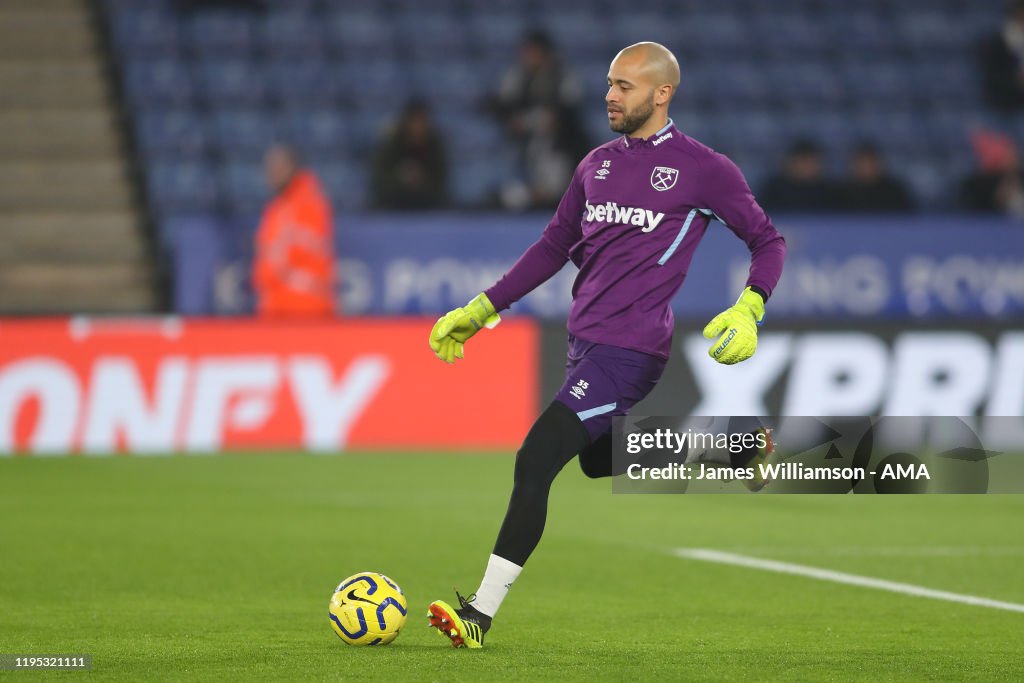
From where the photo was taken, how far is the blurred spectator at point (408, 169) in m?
16.8

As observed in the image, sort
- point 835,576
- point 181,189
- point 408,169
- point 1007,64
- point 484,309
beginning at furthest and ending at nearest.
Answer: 1. point 1007,64
2. point 181,189
3. point 408,169
4. point 835,576
5. point 484,309

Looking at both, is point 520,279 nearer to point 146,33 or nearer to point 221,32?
point 146,33

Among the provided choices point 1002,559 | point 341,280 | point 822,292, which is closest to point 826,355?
point 822,292

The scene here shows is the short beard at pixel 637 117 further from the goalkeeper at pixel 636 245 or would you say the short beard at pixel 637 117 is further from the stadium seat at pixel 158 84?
the stadium seat at pixel 158 84

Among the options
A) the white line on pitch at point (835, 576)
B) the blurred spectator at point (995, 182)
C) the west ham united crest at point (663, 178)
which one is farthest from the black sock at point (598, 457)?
the blurred spectator at point (995, 182)

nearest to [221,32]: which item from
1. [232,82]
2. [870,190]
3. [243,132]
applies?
[232,82]

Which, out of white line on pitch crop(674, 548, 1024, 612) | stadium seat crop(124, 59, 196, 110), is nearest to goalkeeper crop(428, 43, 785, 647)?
white line on pitch crop(674, 548, 1024, 612)

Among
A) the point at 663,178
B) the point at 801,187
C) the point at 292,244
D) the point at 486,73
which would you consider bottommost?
the point at 292,244

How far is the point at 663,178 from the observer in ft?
21.1

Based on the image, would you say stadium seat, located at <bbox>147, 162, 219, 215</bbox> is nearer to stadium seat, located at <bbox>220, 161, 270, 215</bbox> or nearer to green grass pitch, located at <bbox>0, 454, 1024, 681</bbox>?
stadium seat, located at <bbox>220, 161, 270, 215</bbox>

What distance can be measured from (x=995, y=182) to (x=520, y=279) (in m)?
12.1

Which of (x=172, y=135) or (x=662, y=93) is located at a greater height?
(x=662, y=93)

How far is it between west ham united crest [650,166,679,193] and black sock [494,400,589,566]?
0.88 meters

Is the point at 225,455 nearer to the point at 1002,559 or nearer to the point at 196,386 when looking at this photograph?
the point at 196,386
